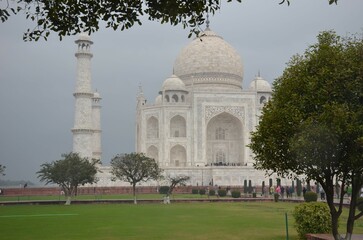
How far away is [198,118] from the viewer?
3809cm

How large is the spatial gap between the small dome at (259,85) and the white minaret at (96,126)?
13.4 m

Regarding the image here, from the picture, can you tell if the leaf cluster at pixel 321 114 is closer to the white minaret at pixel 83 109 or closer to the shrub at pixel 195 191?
the shrub at pixel 195 191

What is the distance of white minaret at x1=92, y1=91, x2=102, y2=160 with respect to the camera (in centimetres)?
4141

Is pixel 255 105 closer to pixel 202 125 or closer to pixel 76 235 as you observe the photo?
pixel 202 125

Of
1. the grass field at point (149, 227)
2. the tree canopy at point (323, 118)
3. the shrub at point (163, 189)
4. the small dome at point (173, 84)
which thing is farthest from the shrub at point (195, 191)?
the tree canopy at point (323, 118)

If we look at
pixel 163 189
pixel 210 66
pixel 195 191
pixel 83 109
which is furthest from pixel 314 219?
pixel 210 66

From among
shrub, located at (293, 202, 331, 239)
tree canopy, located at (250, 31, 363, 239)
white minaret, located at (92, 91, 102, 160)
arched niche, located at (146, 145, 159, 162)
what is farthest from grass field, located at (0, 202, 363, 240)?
white minaret, located at (92, 91, 102, 160)

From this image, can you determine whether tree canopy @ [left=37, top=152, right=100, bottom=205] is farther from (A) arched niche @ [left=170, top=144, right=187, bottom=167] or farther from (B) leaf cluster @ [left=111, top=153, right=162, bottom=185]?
(A) arched niche @ [left=170, top=144, right=187, bottom=167]

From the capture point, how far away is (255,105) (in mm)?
39781

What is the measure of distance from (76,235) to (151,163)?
16.7 meters

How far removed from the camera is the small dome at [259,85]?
142ft

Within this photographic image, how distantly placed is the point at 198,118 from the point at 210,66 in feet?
18.4

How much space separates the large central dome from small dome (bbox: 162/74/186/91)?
0.96m

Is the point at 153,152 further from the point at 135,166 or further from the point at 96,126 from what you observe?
the point at 135,166
